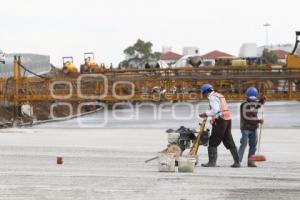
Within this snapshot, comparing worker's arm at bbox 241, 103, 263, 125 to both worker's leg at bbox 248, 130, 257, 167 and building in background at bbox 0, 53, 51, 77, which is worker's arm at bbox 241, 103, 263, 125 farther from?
building in background at bbox 0, 53, 51, 77

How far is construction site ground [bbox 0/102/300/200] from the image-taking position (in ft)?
31.5

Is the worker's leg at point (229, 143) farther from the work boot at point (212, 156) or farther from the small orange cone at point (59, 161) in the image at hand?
the small orange cone at point (59, 161)

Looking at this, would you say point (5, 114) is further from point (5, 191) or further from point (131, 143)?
point (5, 191)

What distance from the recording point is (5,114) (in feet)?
92.6

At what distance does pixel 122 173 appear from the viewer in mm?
11734

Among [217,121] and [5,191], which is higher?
[217,121]

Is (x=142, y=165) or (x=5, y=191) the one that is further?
(x=142, y=165)

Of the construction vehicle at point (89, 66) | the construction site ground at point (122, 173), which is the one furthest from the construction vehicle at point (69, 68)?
the construction site ground at point (122, 173)

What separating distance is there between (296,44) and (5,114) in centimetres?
1268

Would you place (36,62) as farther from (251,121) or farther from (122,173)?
(122,173)

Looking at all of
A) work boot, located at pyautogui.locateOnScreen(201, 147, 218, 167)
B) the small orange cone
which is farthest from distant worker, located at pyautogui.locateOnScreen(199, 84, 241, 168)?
the small orange cone

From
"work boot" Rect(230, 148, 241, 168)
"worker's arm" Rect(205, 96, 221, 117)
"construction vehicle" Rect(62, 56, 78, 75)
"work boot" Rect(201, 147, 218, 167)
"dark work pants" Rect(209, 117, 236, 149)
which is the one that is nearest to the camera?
"worker's arm" Rect(205, 96, 221, 117)

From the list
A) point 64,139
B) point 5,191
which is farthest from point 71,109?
point 5,191

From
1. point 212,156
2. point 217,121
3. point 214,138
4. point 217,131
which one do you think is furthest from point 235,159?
point 217,121
